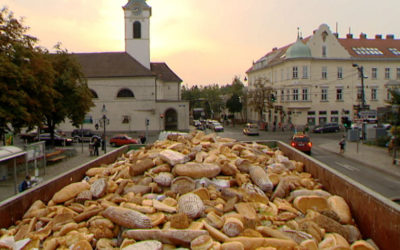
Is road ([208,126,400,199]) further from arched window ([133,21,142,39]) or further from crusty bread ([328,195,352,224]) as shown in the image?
arched window ([133,21,142,39])

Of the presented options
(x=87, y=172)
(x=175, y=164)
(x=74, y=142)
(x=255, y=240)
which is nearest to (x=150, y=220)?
(x=255, y=240)

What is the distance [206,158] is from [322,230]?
3286 millimetres

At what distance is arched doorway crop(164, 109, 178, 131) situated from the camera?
48.4 m

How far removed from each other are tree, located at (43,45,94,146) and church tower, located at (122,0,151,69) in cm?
2108

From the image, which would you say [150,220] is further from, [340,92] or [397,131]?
[340,92]

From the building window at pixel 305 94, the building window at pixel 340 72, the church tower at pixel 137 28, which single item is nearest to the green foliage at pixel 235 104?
the building window at pixel 305 94

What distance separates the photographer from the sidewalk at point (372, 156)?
20.0 m

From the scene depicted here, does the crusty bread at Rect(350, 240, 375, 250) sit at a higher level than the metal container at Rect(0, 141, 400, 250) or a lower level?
lower

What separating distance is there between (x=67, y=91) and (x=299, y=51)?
106ft

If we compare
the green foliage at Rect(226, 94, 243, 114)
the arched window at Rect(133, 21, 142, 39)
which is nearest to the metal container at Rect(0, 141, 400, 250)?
the arched window at Rect(133, 21, 142, 39)

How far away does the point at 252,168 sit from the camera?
7.86m

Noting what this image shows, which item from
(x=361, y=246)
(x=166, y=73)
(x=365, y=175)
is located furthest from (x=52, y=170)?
(x=166, y=73)

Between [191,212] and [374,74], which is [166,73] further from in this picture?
[191,212]

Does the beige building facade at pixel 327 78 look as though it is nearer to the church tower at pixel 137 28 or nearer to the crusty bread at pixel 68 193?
the church tower at pixel 137 28
